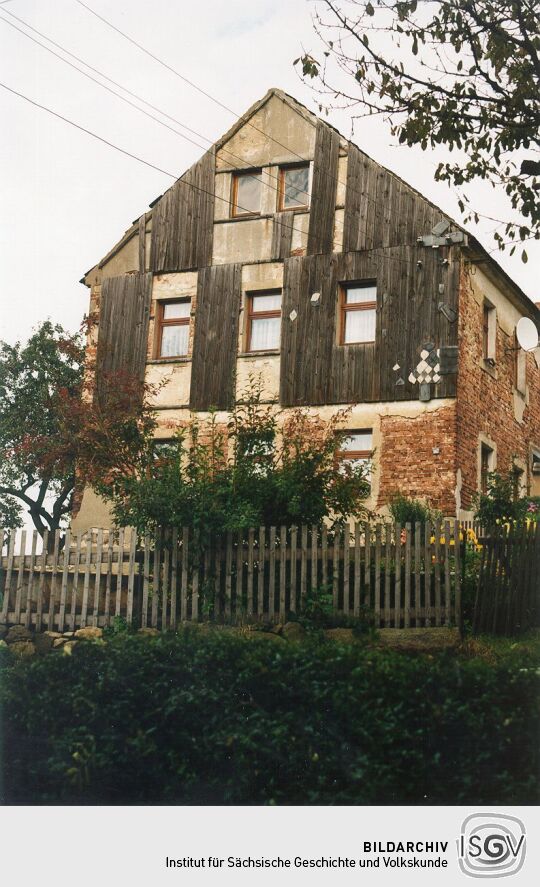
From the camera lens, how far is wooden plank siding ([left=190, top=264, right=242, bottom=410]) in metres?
22.2

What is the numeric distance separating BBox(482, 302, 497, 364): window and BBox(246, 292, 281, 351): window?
14.0ft

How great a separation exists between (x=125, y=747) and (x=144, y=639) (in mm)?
1255

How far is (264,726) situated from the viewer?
7539 mm

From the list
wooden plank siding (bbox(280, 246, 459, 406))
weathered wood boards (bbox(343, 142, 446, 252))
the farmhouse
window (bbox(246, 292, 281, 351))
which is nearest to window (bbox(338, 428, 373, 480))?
the farmhouse

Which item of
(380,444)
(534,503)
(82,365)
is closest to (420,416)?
(380,444)

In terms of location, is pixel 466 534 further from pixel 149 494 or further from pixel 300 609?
pixel 149 494

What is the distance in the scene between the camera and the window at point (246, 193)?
74.1 ft

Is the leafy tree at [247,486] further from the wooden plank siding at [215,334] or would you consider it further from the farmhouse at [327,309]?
the wooden plank siding at [215,334]

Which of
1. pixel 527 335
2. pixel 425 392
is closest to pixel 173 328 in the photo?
pixel 425 392

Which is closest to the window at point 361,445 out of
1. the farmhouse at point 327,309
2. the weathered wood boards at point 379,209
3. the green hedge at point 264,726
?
the farmhouse at point 327,309

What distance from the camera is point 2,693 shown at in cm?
834
